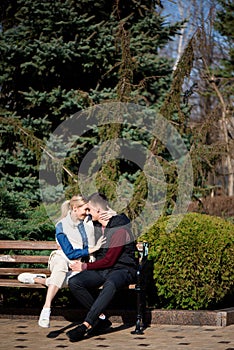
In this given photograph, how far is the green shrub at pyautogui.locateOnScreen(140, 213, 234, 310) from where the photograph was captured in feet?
25.4

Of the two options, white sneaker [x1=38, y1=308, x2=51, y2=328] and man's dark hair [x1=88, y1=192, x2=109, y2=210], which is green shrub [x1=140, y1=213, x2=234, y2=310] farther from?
white sneaker [x1=38, y1=308, x2=51, y2=328]

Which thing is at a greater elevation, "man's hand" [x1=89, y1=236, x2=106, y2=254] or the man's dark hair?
the man's dark hair

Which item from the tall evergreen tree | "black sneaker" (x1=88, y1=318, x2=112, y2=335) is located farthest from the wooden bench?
the tall evergreen tree

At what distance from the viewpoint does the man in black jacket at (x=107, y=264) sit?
23.0 ft

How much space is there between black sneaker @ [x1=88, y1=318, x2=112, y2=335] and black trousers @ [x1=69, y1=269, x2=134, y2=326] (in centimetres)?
20

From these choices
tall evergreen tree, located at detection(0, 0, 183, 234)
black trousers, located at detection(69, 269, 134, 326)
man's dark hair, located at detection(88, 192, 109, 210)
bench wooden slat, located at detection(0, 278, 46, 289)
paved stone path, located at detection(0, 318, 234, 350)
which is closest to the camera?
paved stone path, located at detection(0, 318, 234, 350)

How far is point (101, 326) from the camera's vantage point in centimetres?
714

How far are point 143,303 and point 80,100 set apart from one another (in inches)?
222

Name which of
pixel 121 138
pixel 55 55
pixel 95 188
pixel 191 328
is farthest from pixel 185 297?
pixel 55 55

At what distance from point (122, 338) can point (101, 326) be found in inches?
15.4

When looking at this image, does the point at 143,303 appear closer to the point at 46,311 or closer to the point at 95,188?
the point at 46,311

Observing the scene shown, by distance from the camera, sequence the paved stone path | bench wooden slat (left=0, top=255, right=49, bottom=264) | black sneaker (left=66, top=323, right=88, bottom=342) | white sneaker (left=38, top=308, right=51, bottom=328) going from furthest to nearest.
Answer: bench wooden slat (left=0, top=255, right=49, bottom=264) → white sneaker (left=38, top=308, right=51, bottom=328) → black sneaker (left=66, top=323, right=88, bottom=342) → the paved stone path

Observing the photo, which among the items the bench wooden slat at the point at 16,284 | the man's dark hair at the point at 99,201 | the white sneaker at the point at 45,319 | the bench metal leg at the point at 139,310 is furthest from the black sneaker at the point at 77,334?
the man's dark hair at the point at 99,201

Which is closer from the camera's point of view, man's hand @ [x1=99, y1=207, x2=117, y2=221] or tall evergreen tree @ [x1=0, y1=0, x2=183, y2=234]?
man's hand @ [x1=99, y1=207, x2=117, y2=221]
